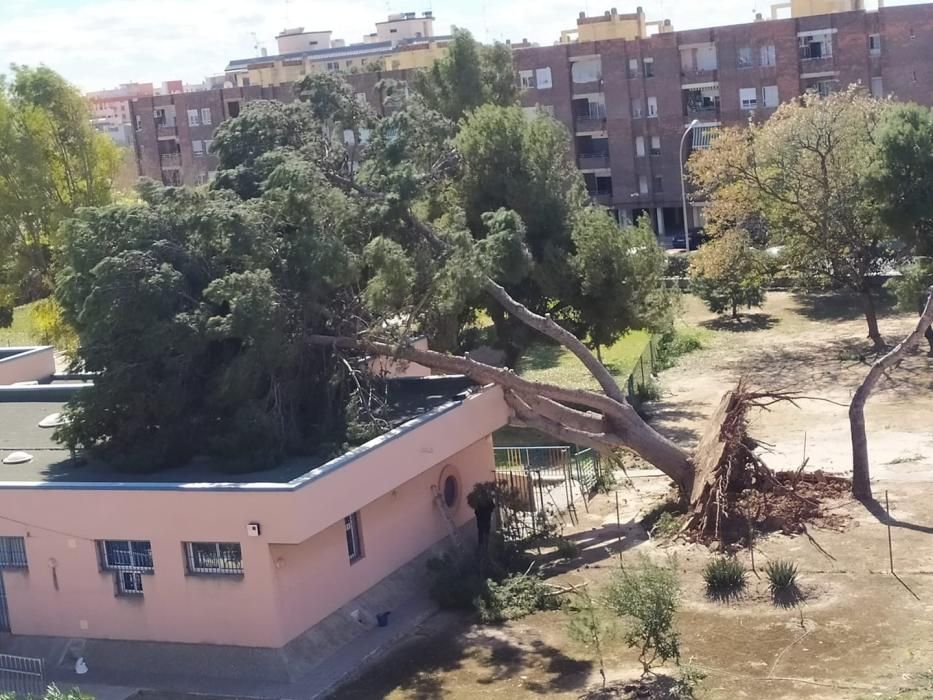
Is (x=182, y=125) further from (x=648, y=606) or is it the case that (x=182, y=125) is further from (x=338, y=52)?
(x=648, y=606)

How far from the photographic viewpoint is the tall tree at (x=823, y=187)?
128 feet

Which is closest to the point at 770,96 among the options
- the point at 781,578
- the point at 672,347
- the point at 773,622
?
the point at 672,347

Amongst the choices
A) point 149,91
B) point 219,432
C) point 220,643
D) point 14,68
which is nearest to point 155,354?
point 219,432

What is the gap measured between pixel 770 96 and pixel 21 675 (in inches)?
2123

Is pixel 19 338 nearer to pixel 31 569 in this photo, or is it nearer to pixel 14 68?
pixel 14 68

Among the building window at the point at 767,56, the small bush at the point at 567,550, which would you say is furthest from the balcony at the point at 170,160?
the small bush at the point at 567,550

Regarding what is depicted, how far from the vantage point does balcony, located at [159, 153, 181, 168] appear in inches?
3260

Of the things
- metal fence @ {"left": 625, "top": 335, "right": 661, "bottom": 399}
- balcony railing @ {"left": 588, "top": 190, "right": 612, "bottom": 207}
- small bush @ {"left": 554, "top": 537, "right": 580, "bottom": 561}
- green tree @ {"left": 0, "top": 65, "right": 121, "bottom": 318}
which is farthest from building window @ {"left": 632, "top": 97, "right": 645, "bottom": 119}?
small bush @ {"left": 554, "top": 537, "right": 580, "bottom": 561}

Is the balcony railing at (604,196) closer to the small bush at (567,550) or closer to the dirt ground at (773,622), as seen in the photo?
the dirt ground at (773,622)

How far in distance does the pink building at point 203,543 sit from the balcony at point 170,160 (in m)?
62.6

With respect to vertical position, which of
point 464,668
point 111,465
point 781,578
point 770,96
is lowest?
point 464,668

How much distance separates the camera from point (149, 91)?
160 meters

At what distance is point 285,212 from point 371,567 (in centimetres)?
633

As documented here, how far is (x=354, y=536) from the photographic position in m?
21.4
